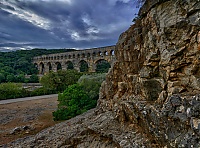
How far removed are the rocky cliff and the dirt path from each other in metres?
7.55

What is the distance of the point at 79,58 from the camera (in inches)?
2210

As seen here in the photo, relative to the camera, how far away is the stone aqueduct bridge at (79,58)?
45.4 meters

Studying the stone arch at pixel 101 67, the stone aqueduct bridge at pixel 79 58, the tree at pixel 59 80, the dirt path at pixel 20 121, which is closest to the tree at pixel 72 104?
the dirt path at pixel 20 121

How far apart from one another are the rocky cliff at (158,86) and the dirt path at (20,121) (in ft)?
24.8

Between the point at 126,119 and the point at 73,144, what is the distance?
399 centimetres

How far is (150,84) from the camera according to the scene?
7859 mm

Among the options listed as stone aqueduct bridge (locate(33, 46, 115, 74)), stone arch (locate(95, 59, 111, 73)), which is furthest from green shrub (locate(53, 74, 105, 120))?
stone arch (locate(95, 59, 111, 73))

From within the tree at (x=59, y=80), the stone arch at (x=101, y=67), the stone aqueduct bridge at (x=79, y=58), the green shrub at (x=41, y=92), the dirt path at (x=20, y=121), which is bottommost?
the dirt path at (x=20, y=121)

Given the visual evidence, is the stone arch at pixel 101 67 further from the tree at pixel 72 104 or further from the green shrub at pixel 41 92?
the tree at pixel 72 104

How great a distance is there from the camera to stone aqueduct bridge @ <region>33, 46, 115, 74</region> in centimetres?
4543

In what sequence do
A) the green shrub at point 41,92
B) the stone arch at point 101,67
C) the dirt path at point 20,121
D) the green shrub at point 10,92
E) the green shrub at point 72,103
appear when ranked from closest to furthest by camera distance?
1. the dirt path at point 20,121
2. the green shrub at point 72,103
3. the green shrub at point 10,92
4. the green shrub at point 41,92
5. the stone arch at point 101,67

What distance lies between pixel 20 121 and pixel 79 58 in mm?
A: 36297

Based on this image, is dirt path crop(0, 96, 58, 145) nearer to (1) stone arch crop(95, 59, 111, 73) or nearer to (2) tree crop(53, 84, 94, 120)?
(2) tree crop(53, 84, 94, 120)

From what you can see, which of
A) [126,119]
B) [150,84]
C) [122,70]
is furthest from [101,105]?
[150,84]
